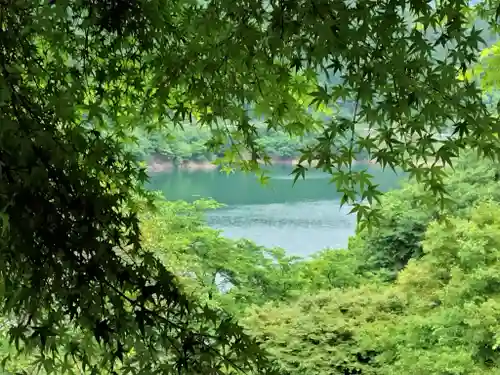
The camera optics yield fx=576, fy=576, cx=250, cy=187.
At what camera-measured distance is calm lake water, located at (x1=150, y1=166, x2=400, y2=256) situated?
9.69 meters

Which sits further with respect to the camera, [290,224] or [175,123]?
[290,224]

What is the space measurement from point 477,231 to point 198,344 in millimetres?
2714

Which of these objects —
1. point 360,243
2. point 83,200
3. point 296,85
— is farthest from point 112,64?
point 360,243

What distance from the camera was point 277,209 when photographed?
12.3 m

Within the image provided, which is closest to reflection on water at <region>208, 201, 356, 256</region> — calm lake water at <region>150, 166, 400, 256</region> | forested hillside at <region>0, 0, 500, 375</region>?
calm lake water at <region>150, 166, 400, 256</region>

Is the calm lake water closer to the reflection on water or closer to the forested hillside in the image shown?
the reflection on water

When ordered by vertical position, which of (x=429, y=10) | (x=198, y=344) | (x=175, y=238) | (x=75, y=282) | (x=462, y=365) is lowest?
(x=462, y=365)

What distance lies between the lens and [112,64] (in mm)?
1415

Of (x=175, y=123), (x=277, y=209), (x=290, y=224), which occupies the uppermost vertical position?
(x=175, y=123)

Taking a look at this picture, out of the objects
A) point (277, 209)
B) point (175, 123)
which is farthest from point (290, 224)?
point (175, 123)

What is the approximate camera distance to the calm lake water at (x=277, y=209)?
9.69 meters

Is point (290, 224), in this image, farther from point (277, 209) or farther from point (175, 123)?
point (175, 123)

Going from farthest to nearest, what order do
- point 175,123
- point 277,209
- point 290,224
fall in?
point 277,209 < point 290,224 < point 175,123

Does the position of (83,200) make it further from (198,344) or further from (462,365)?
(462,365)
